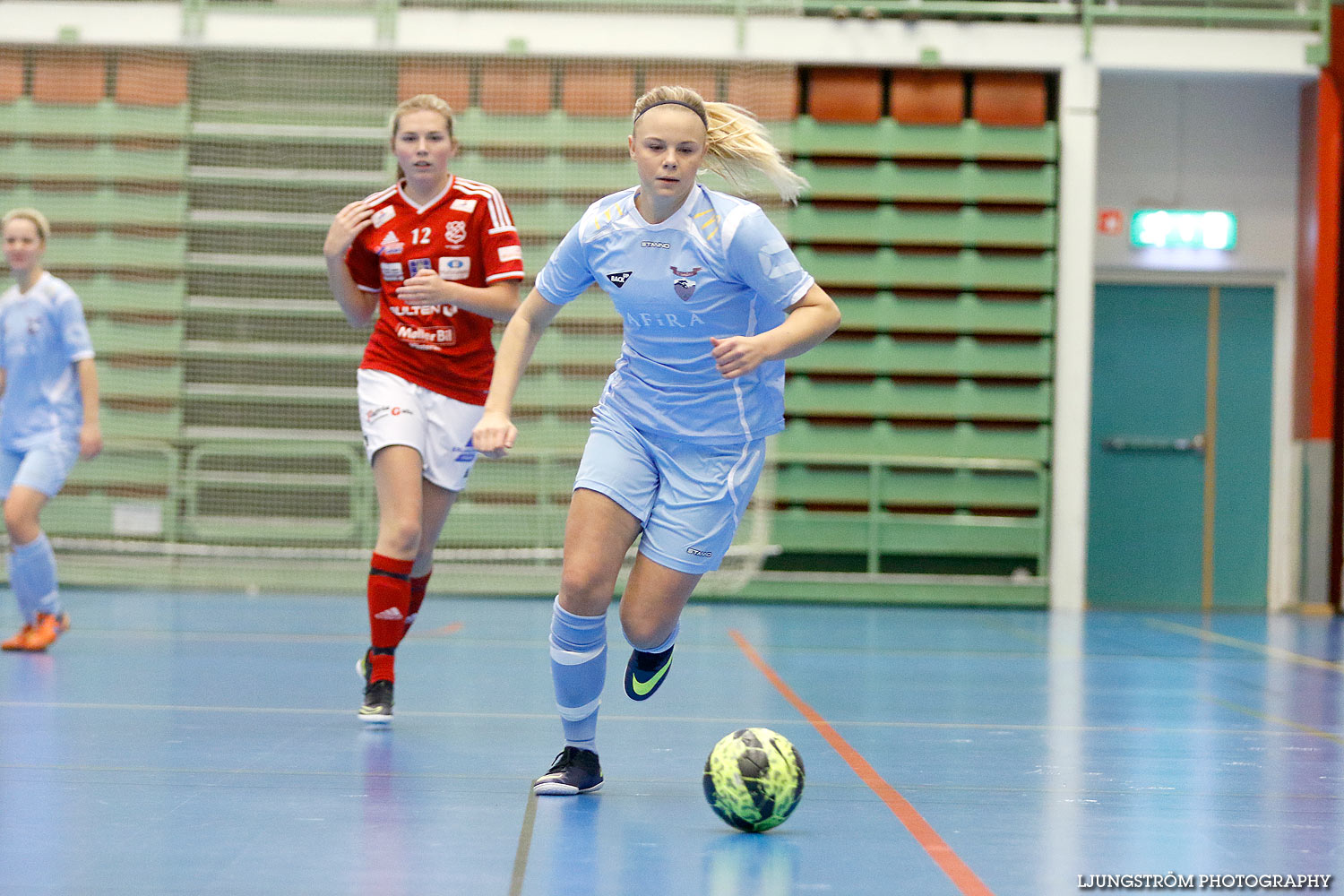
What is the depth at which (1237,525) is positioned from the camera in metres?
11.4

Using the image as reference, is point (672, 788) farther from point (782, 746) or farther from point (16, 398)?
point (16, 398)

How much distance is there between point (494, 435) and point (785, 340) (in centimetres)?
75

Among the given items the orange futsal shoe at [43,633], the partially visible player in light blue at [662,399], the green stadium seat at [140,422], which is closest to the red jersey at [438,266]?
the partially visible player in light blue at [662,399]

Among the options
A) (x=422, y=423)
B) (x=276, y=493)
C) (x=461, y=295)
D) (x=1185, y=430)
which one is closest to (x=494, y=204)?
(x=461, y=295)

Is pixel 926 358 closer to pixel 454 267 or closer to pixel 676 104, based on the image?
pixel 454 267

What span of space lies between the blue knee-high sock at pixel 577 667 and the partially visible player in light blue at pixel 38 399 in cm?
363

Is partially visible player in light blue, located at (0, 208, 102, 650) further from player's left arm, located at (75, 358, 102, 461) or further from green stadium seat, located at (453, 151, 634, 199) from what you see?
green stadium seat, located at (453, 151, 634, 199)

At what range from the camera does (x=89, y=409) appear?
6309 mm

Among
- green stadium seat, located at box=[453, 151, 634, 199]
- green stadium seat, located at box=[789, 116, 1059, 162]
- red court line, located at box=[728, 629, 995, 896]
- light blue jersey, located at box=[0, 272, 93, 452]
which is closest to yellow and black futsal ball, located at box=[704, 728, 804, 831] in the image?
red court line, located at box=[728, 629, 995, 896]

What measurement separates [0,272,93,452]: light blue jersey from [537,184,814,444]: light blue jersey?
3706 millimetres

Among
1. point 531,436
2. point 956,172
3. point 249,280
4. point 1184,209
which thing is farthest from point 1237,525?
point 249,280

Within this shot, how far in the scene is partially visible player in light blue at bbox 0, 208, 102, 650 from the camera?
6.24 meters

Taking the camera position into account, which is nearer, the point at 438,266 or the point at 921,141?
the point at 438,266

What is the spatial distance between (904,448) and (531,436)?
2.94 m
